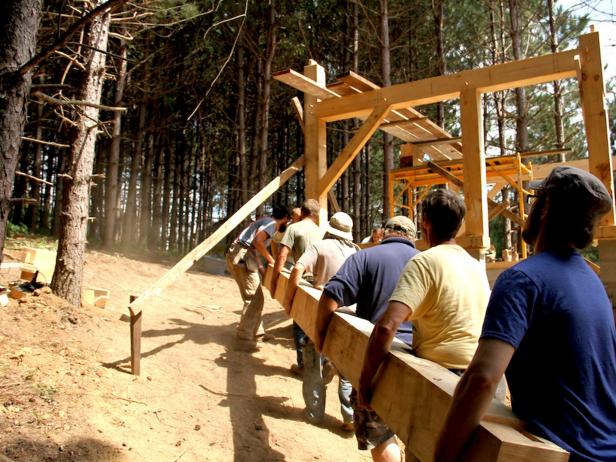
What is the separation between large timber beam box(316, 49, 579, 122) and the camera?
5.07 metres

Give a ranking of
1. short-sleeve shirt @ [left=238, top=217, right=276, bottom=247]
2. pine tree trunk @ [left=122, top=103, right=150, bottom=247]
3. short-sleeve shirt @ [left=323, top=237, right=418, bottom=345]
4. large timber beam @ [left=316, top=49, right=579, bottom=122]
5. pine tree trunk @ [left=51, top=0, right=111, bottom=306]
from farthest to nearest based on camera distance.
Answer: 1. pine tree trunk @ [left=122, top=103, right=150, bottom=247]
2. short-sleeve shirt @ [left=238, top=217, right=276, bottom=247]
3. pine tree trunk @ [left=51, top=0, right=111, bottom=306]
4. large timber beam @ [left=316, top=49, right=579, bottom=122]
5. short-sleeve shirt @ [left=323, top=237, right=418, bottom=345]

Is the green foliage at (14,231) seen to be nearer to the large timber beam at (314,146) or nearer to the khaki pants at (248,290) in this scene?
the khaki pants at (248,290)

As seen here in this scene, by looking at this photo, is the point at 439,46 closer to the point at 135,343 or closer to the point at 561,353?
the point at 135,343

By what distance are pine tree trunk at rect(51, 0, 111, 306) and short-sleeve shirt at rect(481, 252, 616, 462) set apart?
19.8ft

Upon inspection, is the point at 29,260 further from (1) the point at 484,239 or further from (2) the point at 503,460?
(2) the point at 503,460

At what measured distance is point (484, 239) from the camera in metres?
5.23

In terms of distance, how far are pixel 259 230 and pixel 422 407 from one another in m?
5.65

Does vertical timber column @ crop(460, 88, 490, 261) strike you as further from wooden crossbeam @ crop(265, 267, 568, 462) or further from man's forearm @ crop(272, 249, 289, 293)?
wooden crossbeam @ crop(265, 267, 568, 462)

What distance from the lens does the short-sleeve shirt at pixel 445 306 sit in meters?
2.25

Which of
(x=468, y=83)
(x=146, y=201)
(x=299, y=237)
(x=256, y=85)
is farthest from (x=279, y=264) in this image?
(x=146, y=201)

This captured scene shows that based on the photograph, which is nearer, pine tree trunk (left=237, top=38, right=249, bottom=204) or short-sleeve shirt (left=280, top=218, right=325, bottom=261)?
short-sleeve shirt (left=280, top=218, right=325, bottom=261)

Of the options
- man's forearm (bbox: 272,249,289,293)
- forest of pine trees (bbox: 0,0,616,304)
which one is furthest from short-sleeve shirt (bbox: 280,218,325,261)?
forest of pine trees (bbox: 0,0,616,304)

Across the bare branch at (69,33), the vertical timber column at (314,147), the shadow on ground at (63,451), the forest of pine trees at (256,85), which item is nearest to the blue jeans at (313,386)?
the vertical timber column at (314,147)

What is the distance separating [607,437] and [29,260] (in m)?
8.65
